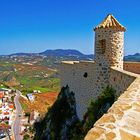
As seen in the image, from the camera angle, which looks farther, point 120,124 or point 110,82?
point 110,82

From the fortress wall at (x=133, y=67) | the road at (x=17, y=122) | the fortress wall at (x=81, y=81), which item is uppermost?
the fortress wall at (x=133, y=67)

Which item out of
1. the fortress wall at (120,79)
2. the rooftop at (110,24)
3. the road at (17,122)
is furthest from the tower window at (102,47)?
the road at (17,122)

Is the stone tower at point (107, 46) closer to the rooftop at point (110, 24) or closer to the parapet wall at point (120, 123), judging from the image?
the rooftop at point (110, 24)

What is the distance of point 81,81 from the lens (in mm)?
23469

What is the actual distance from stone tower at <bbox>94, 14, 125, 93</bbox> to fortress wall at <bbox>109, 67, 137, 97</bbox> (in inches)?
32.1

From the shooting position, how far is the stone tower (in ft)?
60.0

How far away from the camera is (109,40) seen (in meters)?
18.3

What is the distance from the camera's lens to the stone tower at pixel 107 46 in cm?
1830

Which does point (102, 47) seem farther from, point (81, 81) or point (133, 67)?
point (133, 67)

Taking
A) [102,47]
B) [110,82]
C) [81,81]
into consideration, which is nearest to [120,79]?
[110,82]

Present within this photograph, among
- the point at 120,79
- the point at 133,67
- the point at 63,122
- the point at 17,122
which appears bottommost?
the point at 17,122

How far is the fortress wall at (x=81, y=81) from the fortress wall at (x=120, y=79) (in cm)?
291

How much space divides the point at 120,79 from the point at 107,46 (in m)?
3.10

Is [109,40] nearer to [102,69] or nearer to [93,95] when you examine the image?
[102,69]
